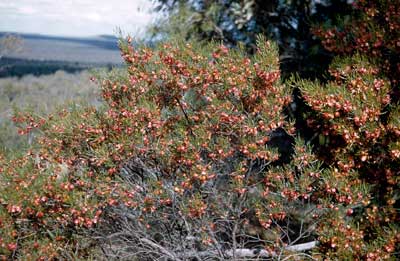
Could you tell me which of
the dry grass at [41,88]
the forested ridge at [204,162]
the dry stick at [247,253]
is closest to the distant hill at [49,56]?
the dry grass at [41,88]

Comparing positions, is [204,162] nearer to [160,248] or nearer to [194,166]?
[194,166]

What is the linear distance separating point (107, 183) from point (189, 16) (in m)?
4.13

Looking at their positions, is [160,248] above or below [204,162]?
below

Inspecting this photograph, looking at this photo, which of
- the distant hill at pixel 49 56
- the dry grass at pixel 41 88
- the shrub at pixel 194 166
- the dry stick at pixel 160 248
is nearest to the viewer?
the shrub at pixel 194 166

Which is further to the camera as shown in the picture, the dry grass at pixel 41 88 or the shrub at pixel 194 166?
the dry grass at pixel 41 88

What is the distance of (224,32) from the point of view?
22.1 feet

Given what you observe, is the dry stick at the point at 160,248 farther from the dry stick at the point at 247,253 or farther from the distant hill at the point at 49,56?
the distant hill at the point at 49,56

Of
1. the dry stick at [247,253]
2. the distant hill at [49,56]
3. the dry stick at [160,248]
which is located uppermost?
the distant hill at [49,56]

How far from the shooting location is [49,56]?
61.5 ft

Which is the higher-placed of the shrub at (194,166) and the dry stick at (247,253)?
the shrub at (194,166)

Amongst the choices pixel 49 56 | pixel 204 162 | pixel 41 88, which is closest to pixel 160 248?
pixel 204 162

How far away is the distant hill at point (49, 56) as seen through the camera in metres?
12.7

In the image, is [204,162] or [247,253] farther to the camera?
[247,253]

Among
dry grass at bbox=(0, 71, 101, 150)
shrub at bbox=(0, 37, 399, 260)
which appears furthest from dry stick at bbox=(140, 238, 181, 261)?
dry grass at bbox=(0, 71, 101, 150)
